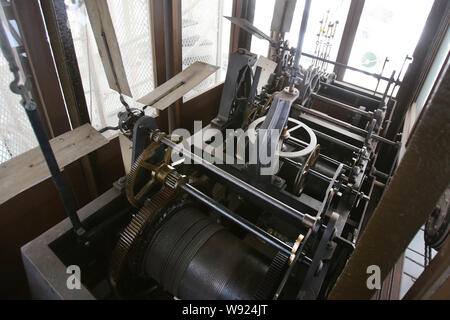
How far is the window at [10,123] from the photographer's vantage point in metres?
1.71

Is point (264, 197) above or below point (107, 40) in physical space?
below

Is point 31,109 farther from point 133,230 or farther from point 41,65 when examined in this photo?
point 41,65

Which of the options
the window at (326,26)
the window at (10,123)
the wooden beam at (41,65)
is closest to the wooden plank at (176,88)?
the wooden beam at (41,65)

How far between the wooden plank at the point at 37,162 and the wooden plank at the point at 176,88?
0.31 m

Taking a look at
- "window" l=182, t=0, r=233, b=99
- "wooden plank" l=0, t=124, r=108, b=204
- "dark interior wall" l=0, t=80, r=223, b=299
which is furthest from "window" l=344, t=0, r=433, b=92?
"wooden plank" l=0, t=124, r=108, b=204

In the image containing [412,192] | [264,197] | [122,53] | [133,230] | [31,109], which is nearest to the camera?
[412,192]

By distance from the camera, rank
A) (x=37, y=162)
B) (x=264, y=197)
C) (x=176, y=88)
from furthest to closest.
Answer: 1. (x=176, y=88)
2. (x=264, y=197)
3. (x=37, y=162)

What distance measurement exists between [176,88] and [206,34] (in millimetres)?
1899

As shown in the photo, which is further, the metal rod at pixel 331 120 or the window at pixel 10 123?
the metal rod at pixel 331 120

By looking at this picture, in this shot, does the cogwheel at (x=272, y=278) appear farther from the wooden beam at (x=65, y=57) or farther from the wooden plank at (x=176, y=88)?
the wooden beam at (x=65, y=57)

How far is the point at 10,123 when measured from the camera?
5.94 ft

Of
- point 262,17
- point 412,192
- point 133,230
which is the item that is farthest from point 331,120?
point 412,192

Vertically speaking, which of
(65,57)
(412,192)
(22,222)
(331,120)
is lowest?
(22,222)
